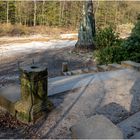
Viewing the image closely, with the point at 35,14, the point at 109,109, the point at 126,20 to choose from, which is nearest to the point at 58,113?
the point at 109,109

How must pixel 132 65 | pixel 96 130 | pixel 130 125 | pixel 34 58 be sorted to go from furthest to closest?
pixel 34 58 < pixel 132 65 < pixel 130 125 < pixel 96 130

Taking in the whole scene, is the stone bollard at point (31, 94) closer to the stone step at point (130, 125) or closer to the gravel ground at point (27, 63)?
the gravel ground at point (27, 63)

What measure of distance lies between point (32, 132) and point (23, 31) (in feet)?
71.6

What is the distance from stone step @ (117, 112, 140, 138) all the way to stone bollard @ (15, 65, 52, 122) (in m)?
1.47

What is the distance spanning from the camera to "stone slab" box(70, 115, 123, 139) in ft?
13.2

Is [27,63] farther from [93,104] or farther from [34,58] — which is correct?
[93,104]

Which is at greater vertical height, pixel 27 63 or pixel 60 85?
pixel 60 85

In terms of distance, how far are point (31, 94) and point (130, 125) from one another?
183 cm

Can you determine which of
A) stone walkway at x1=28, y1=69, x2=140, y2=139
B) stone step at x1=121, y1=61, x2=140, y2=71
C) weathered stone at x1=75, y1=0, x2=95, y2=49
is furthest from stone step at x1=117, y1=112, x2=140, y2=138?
weathered stone at x1=75, y1=0, x2=95, y2=49

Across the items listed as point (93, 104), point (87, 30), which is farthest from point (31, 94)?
point (87, 30)

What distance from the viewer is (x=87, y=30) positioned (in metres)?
15.6

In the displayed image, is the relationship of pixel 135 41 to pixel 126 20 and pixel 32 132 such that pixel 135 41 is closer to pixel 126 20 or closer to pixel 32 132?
pixel 32 132

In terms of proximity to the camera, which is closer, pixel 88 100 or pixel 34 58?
pixel 88 100

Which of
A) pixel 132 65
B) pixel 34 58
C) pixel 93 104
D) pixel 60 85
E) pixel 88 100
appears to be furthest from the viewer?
pixel 34 58
